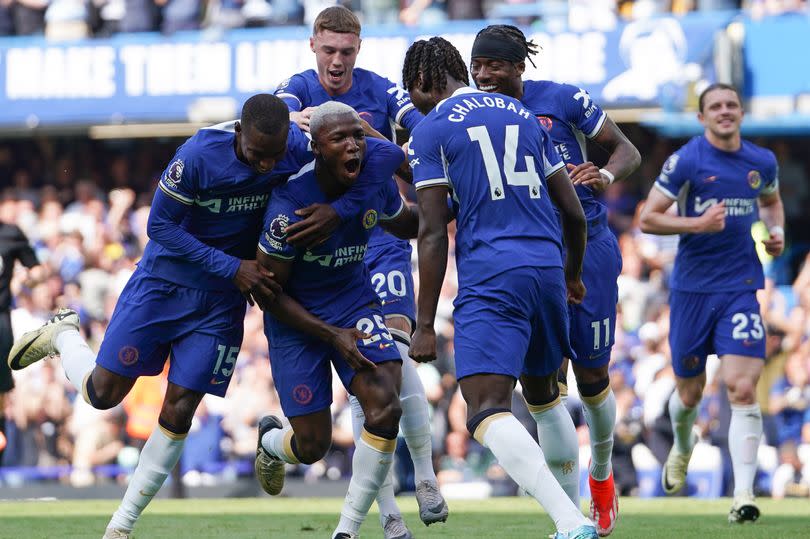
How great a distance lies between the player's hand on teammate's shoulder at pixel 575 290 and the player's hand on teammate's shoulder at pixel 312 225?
1318 mm

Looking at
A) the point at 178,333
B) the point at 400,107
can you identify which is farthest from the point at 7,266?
the point at 178,333

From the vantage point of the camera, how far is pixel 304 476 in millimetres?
16188

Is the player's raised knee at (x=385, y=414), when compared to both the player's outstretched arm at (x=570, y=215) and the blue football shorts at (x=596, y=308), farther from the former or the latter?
the blue football shorts at (x=596, y=308)

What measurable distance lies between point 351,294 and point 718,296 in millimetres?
3890

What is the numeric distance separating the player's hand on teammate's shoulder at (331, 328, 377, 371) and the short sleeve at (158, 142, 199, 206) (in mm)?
1065

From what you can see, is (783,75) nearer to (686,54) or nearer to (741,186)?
(686,54)

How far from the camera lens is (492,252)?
7.48 m

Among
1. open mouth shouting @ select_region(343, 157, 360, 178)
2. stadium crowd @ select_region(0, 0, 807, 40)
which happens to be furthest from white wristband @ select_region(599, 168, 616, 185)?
stadium crowd @ select_region(0, 0, 807, 40)

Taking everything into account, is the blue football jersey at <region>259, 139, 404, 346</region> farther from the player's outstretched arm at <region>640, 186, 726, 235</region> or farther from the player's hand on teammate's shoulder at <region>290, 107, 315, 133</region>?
the player's outstretched arm at <region>640, 186, 726, 235</region>

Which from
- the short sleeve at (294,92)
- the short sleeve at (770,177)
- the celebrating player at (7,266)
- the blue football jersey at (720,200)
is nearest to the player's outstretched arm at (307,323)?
the short sleeve at (294,92)

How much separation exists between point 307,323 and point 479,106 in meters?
1.49

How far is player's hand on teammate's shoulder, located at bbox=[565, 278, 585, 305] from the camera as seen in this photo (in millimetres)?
8289

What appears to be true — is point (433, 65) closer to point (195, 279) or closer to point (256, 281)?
point (256, 281)

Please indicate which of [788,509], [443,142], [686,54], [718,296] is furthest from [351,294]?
[686,54]
